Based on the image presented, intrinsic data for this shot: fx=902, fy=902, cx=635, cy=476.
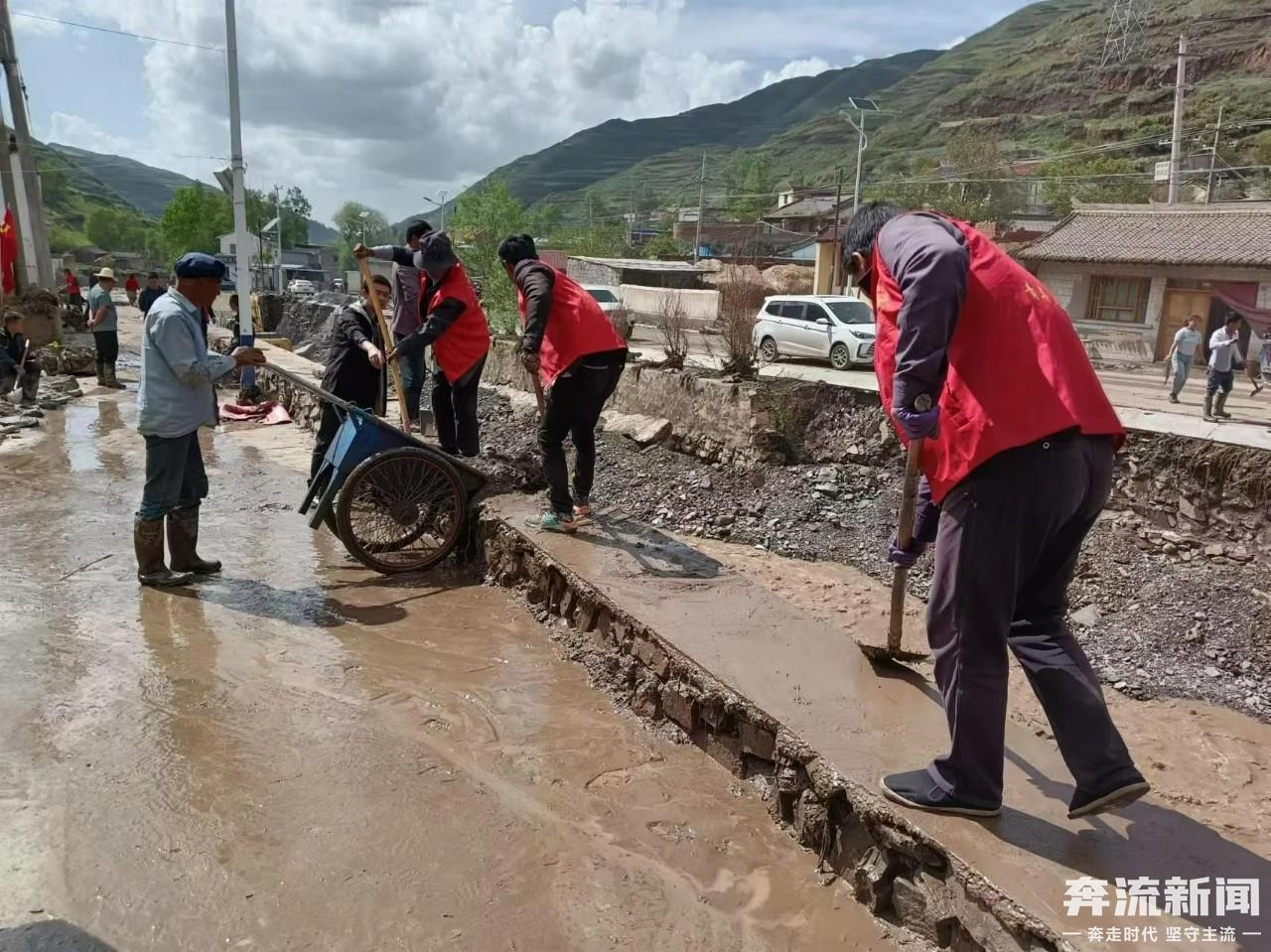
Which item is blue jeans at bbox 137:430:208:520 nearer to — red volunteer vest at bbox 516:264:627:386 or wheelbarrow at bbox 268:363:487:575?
wheelbarrow at bbox 268:363:487:575

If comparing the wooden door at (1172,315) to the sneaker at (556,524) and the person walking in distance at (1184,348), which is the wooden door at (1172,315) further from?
the sneaker at (556,524)

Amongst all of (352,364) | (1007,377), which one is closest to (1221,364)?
(352,364)

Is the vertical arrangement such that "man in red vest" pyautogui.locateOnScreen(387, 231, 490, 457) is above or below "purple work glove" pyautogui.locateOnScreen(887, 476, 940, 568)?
above

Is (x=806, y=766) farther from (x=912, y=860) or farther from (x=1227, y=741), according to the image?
(x=1227, y=741)

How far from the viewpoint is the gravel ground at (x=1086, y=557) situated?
4352mm

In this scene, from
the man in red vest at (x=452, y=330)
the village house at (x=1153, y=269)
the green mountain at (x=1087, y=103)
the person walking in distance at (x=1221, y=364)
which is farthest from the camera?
the green mountain at (x=1087, y=103)

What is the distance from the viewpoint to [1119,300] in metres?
22.3

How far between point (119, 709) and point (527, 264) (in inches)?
112

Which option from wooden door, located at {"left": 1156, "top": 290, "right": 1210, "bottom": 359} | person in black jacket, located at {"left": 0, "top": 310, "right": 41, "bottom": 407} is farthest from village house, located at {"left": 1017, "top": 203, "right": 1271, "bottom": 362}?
person in black jacket, located at {"left": 0, "top": 310, "right": 41, "bottom": 407}

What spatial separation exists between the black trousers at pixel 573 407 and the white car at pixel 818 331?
1026 cm

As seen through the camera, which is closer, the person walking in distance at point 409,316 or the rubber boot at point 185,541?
the rubber boot at point 185,541

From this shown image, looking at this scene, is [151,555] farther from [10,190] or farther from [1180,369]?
[10,190]

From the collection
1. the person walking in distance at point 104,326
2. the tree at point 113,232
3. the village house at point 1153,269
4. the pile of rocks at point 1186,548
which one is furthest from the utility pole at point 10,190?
the tree at point 113,232

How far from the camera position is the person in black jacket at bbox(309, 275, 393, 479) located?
582 centimetres
